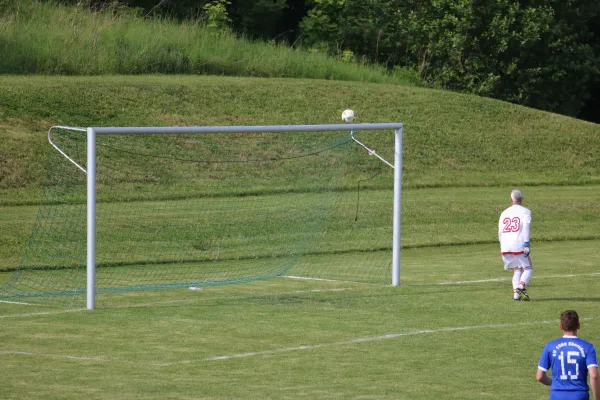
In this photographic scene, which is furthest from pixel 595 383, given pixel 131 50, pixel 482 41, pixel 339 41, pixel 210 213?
pixel 339 41

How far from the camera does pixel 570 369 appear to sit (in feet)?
23.9

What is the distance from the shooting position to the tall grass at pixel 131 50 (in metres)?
32.5

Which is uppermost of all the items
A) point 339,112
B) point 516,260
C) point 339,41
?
point 339,41

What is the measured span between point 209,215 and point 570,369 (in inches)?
611

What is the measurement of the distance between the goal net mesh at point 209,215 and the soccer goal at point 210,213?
4 centimetres

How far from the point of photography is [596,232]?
24.7m

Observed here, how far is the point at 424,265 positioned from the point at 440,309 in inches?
201

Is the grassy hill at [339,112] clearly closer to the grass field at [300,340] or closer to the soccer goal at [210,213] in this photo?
the soccer goal at [210,213]

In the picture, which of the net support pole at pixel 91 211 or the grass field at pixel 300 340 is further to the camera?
the net support pole at pixel 91 211

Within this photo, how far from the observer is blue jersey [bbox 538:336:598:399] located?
7258 mm

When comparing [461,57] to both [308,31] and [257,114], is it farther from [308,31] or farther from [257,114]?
[257,114]

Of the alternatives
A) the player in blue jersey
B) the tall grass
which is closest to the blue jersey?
the player in blue jersey

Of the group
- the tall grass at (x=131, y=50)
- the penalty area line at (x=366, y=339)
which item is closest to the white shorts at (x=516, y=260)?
the penalty area line at (x=366, y=339)

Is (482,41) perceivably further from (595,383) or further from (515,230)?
(595,383)
